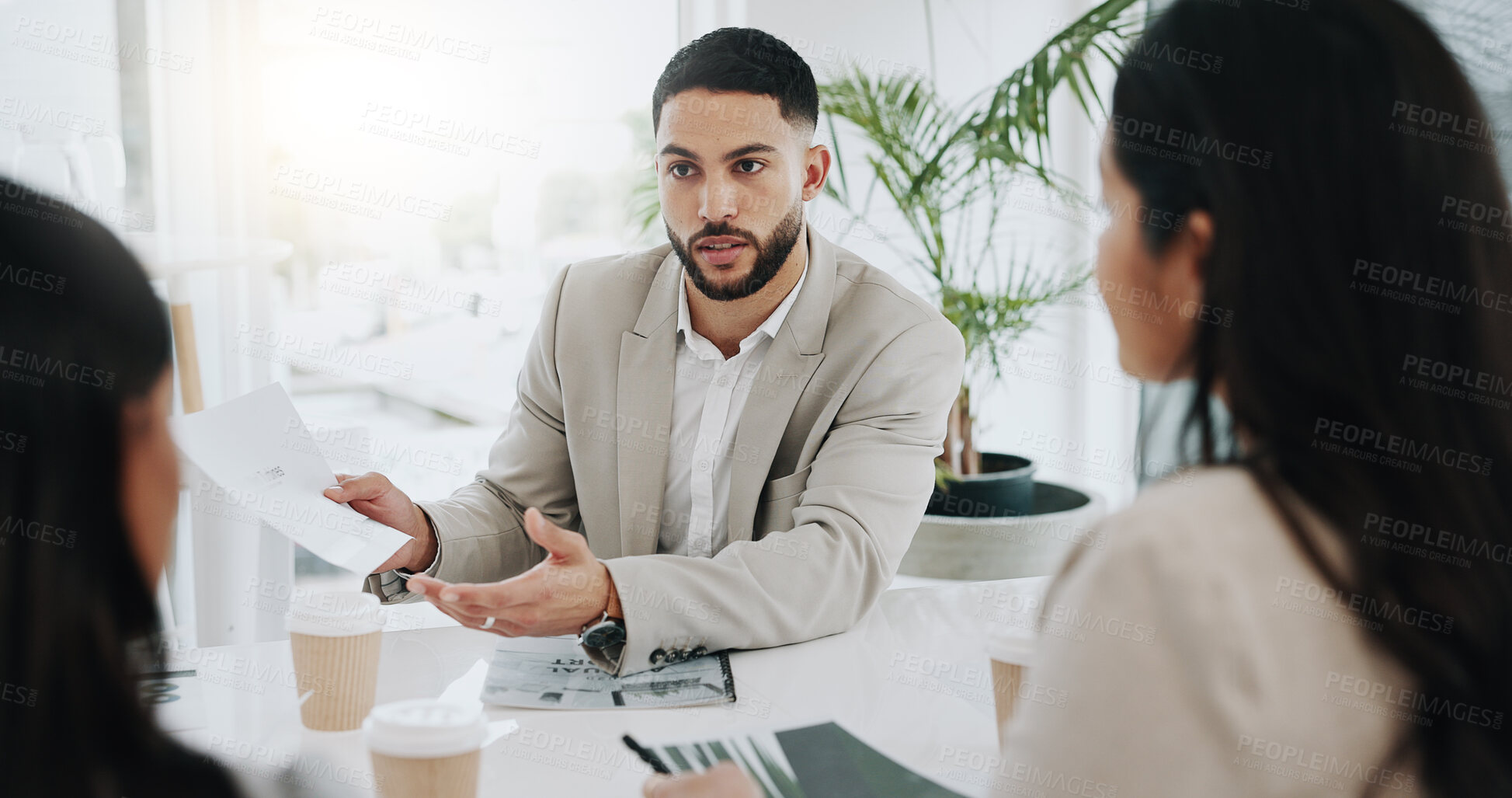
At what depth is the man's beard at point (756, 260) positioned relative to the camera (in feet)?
6.12

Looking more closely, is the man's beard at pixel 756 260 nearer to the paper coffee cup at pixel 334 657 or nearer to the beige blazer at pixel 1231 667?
the paper coffee cup at pixel 334 657

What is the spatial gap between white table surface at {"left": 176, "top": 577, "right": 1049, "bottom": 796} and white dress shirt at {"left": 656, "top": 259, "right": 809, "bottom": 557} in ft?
1.54

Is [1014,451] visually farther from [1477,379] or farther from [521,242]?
[1477,379]

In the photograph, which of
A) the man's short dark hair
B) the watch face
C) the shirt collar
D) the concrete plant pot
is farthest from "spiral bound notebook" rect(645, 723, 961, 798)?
the concrete plant pot

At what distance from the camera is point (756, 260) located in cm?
187

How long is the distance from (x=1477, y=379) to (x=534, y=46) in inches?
113

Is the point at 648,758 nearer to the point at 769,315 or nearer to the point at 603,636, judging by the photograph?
the point at 603,636

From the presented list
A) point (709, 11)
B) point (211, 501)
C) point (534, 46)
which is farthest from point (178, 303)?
point (709, 11)

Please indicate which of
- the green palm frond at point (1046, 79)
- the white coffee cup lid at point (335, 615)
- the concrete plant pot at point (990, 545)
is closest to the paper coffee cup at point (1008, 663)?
the white coffee cup lid at point (335, 615)

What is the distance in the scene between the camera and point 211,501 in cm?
256

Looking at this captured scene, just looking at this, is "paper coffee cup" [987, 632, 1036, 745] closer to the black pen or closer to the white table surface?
the white table surface

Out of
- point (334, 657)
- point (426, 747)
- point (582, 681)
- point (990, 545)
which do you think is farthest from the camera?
point (990, 545)

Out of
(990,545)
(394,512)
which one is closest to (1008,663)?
(394,512)

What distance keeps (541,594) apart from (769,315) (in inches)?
32.1
